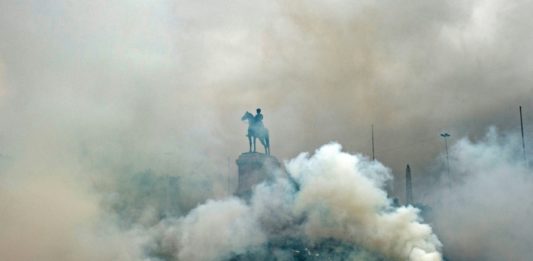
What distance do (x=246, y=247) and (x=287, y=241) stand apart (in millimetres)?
3051

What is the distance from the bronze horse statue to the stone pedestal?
811 millimetres

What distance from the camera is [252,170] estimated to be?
1969 inches

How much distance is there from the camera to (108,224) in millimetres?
51656

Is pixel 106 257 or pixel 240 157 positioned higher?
pixel 240 157

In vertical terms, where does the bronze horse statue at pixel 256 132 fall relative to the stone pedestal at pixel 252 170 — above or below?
above

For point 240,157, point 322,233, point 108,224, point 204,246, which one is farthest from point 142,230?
point 322,233

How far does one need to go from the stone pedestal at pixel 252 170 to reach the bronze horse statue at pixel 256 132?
811 millimetres

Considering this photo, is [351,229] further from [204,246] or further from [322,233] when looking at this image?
[204,246]

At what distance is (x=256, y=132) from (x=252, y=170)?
2.90 m

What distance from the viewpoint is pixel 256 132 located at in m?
50.5

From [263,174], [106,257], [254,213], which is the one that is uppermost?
[263,174]

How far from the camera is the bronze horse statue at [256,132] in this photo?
5041 cm

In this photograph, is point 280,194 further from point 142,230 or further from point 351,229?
point 142,230

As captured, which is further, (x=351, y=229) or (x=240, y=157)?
(x=240, y=157)
